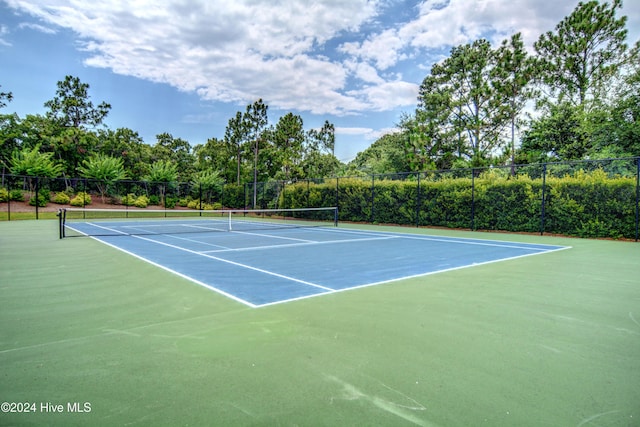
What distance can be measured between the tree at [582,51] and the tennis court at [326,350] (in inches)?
951

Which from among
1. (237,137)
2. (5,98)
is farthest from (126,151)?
(237,137)

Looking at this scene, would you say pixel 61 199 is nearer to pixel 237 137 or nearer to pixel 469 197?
pixel 237 137

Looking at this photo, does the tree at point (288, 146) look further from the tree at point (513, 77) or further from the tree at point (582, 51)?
the tree at point (582, 51)

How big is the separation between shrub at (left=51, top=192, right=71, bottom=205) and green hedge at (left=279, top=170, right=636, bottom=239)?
17.9 m

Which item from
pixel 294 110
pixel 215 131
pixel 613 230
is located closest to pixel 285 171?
pixel 294 110

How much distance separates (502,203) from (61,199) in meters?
26.0

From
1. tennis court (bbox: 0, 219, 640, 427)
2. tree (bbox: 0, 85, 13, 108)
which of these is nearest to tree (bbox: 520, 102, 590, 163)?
tennis court (bbox: 0, 219, 640, 427)

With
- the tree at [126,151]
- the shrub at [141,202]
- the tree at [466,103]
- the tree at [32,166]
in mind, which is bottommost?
the shrub at [141,202]

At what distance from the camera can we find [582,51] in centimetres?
2444

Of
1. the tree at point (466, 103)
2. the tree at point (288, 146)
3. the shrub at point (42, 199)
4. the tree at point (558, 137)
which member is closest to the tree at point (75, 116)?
the shrub at point (42, 199)

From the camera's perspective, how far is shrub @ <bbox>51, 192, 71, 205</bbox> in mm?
23609

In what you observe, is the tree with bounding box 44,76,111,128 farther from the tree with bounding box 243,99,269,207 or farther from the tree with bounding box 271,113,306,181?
the tree with bounding box 271,113,306,181

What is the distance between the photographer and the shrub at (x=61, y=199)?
77.5 feet

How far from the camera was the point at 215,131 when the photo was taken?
43.1 metres
